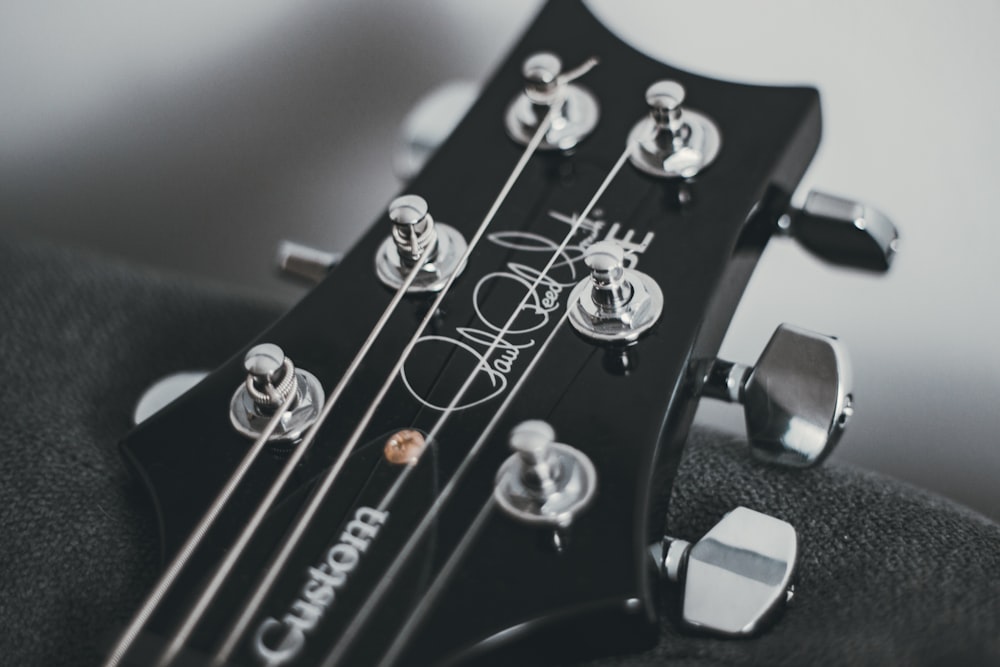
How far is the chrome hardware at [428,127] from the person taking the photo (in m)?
0.83

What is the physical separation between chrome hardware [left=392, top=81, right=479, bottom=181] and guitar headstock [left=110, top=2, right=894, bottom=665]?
0.29ft

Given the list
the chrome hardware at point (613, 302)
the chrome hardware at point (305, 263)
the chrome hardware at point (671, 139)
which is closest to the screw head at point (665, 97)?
the chrome hardware at point (671, 139)

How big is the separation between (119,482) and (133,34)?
0.47 metres

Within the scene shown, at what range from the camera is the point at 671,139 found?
0.69 metres

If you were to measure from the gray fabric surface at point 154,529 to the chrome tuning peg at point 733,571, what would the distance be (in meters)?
0.02

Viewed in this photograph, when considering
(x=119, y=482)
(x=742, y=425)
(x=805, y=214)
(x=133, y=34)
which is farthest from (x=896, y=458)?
(x=133, y=34)

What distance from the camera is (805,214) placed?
71 cm

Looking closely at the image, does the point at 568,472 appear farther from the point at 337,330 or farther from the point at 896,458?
the point at 896,458

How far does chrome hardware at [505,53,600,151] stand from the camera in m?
0.71

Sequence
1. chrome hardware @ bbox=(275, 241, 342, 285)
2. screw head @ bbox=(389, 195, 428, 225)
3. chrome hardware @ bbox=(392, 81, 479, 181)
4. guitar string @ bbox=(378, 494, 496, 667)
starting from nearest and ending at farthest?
guitar string @ bbox=(378, 494, 496, 667), screw head @ bbox=(389, 195, 428, 225), chrome hardware @ bbox=(275, 241, 342, 285), chrome hardware @ bbox=(392, 81, 479, 181)

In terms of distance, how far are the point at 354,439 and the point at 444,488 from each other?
6 cm

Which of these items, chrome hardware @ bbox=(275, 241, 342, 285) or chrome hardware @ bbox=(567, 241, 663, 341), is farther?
chrome hardware @ bbox=(275, 241, 342, 285)

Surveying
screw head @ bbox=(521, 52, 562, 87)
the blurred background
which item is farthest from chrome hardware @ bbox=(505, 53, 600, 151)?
the blurred background
